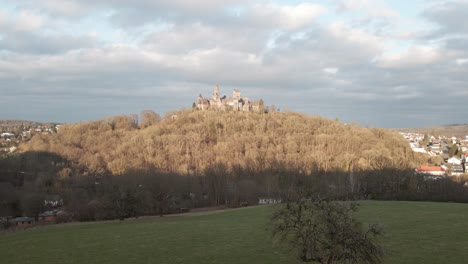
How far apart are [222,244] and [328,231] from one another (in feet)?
33.9

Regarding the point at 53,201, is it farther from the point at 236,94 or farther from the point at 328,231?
the point at 236,94

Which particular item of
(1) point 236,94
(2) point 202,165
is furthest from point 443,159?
(1) point 236,94

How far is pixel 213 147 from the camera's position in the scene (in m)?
104

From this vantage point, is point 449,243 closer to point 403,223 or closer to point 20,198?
point 403,223

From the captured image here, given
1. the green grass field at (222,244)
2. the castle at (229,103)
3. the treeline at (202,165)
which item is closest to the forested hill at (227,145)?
the treeline at (202,165)

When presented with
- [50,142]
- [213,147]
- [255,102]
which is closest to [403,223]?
[213,147]

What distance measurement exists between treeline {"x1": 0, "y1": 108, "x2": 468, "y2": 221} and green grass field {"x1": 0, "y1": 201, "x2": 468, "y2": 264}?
12.2m

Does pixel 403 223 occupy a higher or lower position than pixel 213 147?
lower

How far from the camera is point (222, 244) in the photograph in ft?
60.5

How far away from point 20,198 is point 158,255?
44858 mm

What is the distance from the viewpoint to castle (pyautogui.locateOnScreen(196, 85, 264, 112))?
5943 inches

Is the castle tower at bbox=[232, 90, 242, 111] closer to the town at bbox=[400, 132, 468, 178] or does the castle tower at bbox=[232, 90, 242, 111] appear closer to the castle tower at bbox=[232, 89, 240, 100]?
the castle tower at bbox=[232, 89, 240, 100]

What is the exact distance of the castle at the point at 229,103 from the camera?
150950 millimetres

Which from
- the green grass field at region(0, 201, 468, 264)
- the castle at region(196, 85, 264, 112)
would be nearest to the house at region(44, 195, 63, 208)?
the green grass field at region(0, 201, 468, 264)
